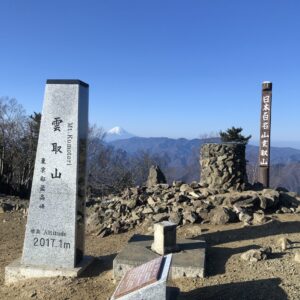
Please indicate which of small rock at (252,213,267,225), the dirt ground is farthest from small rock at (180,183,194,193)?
the dirt ground

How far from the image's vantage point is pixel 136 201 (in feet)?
34.3

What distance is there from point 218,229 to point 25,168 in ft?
78.6

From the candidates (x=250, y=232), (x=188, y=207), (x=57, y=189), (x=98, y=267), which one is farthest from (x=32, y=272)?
(x=188, y=207)

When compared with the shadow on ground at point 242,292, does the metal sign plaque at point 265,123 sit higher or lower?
higher

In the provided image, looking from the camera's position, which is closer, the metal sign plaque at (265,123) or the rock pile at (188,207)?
the rock pile at (188,207)

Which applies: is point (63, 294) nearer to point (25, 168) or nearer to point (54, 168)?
point (54, 168)

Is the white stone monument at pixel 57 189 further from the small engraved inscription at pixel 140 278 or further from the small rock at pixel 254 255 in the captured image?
the small rock at pixel 254 255

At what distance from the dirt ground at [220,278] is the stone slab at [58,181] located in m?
0.39

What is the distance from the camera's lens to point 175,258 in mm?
5871

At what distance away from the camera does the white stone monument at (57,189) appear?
570 cm

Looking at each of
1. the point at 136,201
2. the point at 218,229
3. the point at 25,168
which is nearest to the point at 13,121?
the point at 25,168

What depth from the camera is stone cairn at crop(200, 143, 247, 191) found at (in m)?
10.6

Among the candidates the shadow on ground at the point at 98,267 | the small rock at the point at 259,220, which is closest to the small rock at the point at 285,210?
the small rock at the point at 259,220

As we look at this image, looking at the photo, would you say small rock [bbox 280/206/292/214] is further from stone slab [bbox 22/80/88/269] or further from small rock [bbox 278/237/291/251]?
stone slab [bbox 22/80/88/269]
